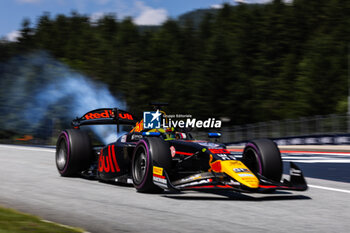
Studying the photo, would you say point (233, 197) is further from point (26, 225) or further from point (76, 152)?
point (76, 152)

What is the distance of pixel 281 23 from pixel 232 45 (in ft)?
27.0

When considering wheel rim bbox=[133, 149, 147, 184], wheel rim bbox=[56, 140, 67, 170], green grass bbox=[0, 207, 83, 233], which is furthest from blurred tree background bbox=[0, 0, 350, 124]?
green grass bbox=[0, 207, 83, 233]

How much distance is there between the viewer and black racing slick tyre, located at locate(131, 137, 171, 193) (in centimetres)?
839

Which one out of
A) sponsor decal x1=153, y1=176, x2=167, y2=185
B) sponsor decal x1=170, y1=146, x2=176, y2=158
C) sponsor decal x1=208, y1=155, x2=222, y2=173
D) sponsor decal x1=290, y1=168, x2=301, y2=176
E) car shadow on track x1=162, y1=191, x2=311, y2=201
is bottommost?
car shadow on track x1=162, y1=191, x2=311, y2=201

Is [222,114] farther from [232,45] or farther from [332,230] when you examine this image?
[332,230]

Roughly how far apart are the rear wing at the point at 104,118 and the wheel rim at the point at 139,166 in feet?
9.73

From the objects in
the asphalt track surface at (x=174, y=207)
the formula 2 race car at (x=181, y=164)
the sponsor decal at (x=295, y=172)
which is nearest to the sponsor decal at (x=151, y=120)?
the formula 2 race car at (x=181, y=164)

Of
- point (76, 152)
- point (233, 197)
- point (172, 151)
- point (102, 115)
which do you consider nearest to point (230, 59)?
point (102, 115)

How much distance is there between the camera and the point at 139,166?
9094 mm

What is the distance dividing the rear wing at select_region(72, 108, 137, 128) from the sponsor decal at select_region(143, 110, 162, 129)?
1912mm

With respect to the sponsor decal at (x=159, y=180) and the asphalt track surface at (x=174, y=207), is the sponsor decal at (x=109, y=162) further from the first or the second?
the sponsor decal at (x=159, y=180)

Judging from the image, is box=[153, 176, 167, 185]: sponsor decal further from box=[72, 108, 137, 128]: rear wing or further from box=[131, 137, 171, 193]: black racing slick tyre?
box=[72, 108, 137, 128]: rear wing

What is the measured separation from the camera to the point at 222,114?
68.2 m

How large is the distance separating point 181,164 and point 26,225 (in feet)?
11.7
